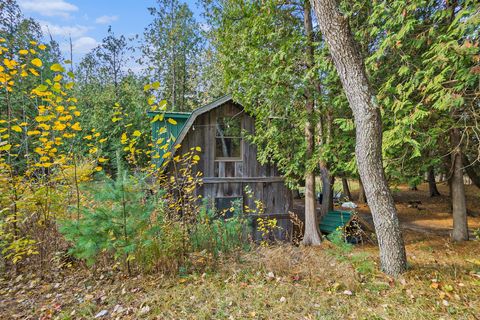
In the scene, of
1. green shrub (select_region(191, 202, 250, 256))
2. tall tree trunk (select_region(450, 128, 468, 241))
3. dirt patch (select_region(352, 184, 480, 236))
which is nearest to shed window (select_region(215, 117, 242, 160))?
green shrub (select_region(191, 202, 250, 256))

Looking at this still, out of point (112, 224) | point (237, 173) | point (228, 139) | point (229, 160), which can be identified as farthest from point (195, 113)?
point (112, 224)

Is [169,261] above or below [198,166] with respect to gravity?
below

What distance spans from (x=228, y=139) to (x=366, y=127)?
20.2ft

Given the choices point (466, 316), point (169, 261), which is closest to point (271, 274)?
point (169, 261)

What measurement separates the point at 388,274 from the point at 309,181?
4594 mm

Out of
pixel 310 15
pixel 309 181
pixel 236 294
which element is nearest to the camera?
pixel 236 294

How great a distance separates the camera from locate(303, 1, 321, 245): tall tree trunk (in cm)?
667

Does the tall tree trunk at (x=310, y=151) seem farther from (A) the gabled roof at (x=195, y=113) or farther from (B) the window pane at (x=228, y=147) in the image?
(A) the gabled roof at (x=195, y=113)

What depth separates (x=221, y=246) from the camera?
3920 millimetres

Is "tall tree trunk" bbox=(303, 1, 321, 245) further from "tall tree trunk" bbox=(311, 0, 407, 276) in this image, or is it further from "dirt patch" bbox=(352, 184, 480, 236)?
"dirt patch" bbox=(352, 184, 480, 236)

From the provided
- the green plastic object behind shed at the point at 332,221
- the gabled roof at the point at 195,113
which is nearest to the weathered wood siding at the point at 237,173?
the gabled roof at the point at 195,113

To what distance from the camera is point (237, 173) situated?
29.1ft

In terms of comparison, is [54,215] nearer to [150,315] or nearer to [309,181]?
[150,315]

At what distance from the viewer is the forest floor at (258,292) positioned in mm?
2434
